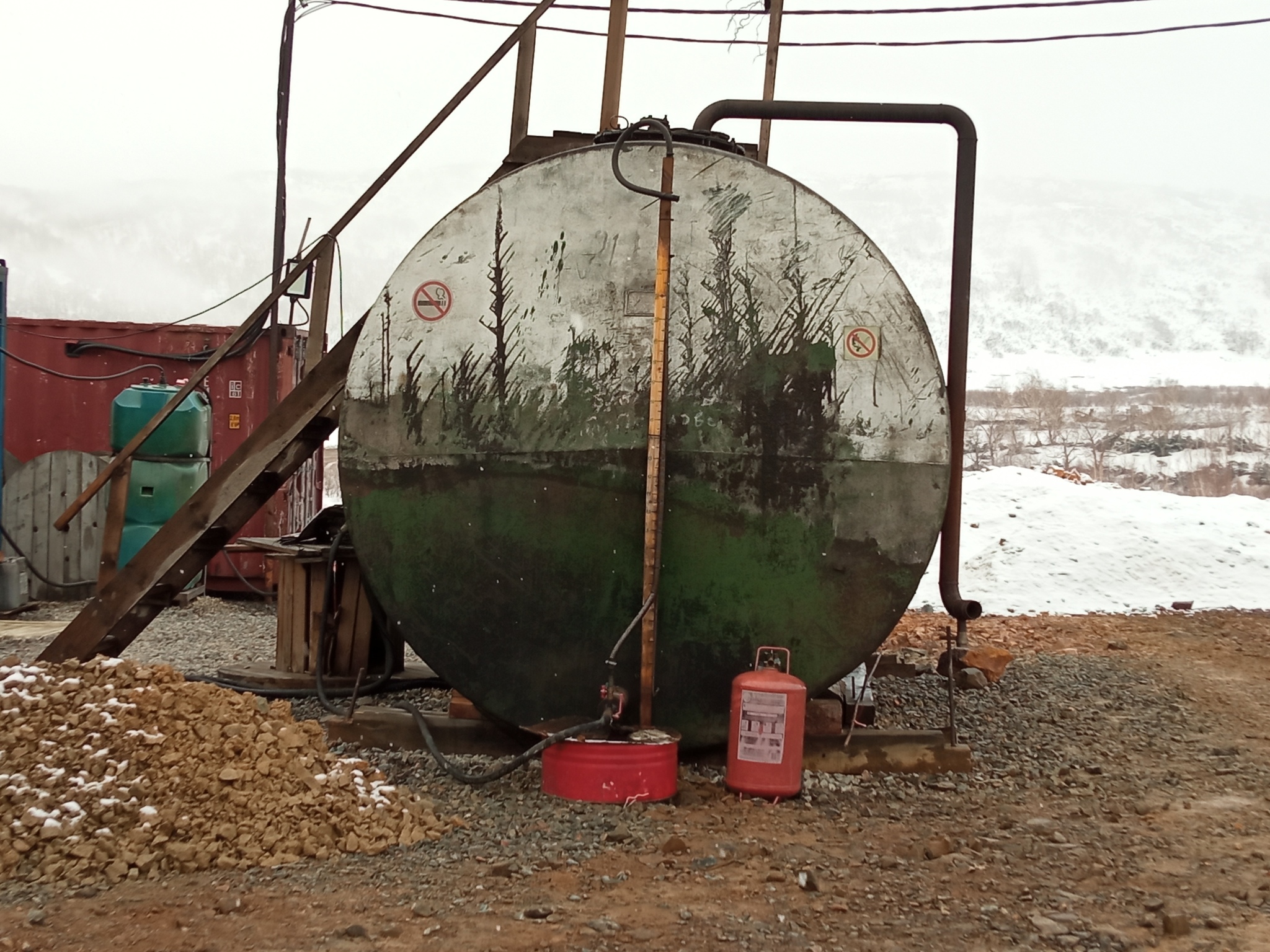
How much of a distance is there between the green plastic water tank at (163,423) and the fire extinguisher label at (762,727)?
7018mm

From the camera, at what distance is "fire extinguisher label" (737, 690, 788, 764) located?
4.70m

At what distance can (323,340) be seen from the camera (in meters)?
6.32

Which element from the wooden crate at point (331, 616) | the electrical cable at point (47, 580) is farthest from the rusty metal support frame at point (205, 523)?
the electrical cable at point (47, 580)

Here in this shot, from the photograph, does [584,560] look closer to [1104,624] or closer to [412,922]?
[412,922]

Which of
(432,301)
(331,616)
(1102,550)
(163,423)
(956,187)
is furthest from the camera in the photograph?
(1102,550)

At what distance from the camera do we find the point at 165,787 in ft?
13.7

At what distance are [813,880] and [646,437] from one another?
1817mm

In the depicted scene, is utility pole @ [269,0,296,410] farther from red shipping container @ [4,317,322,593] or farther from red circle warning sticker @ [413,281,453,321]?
red circle warning sticker @ [413,281,453,321]

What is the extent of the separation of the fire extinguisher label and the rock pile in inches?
42.9

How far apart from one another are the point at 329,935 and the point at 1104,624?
847 cm

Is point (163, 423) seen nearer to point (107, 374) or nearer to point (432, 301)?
point (107, 374)

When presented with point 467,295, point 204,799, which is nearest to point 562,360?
point 467,295

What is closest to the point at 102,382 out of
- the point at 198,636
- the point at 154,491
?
the point at 154,491

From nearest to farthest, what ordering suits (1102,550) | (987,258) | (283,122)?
(1102,550) → (283,122) → (987,258)
